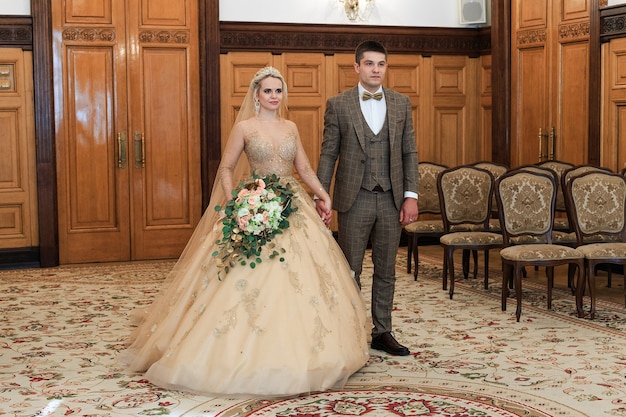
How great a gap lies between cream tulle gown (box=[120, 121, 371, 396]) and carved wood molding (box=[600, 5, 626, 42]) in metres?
4.46

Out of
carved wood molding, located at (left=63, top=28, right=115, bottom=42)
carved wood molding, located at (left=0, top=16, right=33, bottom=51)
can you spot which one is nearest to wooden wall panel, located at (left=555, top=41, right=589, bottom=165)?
carved wood molding, located at (left=63, top=28, right=115, bottom=42)

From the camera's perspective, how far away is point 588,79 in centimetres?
873

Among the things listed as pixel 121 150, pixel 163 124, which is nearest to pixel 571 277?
pixel 163 124

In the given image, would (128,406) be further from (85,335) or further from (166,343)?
(85,335)

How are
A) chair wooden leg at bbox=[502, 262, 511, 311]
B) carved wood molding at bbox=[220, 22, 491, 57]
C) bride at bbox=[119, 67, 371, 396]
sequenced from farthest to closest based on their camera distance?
1. carved wood molding at bbox=[220, 22, 491, 57]
2. chair wooden leg at bbox=[502, 262, 511, 311]
3. bride at bbox=[119, 67, 371, 396]

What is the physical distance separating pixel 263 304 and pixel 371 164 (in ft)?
3.61

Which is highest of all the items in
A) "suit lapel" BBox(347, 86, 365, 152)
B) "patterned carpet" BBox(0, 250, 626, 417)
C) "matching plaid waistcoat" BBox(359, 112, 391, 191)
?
"suit lapel" BBox(347, 86, 365, 152)

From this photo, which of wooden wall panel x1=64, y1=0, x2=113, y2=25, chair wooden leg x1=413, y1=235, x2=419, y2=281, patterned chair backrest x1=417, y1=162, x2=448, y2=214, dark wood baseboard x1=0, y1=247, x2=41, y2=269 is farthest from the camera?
wooden wall panel x1=64, y1=0, x2=113, y2=25

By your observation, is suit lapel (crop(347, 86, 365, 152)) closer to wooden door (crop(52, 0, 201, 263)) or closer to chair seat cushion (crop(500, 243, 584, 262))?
chair seat cushion (crop(500, 243, 584, 262))

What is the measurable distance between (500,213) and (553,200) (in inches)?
15.9

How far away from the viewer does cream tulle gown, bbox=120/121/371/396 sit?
4492mm

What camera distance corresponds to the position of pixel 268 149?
16.9 feet

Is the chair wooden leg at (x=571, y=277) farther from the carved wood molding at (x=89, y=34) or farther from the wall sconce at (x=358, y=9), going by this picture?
the carved wood molding at (x=89, y=34)

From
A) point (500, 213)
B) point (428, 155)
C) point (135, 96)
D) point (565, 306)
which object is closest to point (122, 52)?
point (135, 96)
